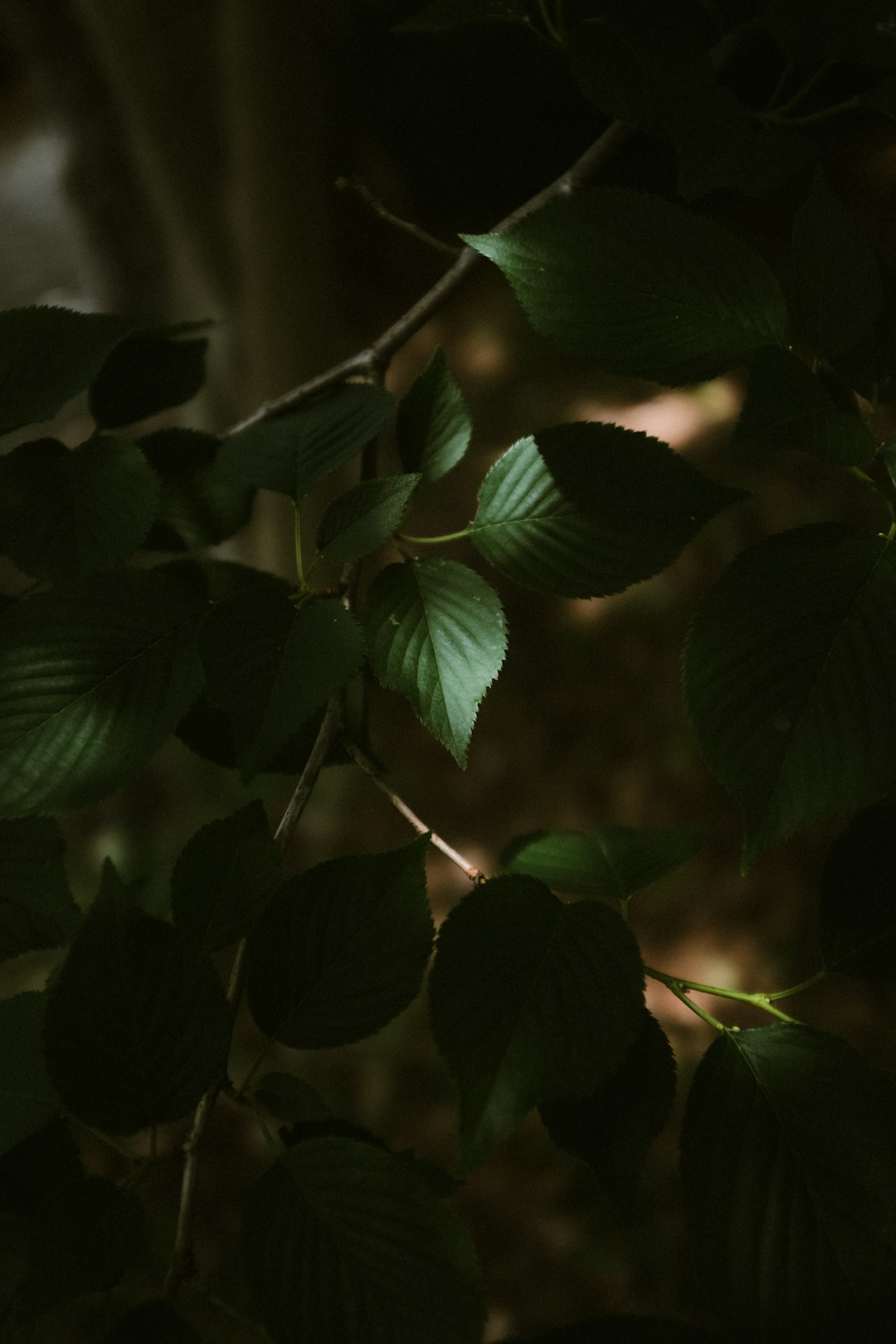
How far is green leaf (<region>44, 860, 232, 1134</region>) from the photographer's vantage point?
20.9 inches

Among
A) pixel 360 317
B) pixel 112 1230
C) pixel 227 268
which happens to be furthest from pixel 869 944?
pixel 360 317

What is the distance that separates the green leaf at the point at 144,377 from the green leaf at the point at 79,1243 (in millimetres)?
741

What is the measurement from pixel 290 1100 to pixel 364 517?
45 centimetres

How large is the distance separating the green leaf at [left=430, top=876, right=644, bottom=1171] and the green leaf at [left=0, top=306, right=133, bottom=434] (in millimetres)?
593

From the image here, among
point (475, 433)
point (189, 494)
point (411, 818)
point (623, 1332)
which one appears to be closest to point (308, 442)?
point (189, 494)

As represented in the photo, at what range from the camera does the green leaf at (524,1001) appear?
55 cm

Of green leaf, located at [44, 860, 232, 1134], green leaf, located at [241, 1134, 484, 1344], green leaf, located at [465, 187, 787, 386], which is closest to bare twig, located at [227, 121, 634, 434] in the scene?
green leaf, located at [465, 187, 787, 386]

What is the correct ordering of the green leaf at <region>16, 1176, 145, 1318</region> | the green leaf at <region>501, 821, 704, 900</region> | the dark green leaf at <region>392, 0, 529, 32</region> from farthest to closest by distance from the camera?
the dark green leaf at <region>392, 0, 529, 32</region>, the green leaf at <region>501, 821, 704, 900</region>, the green leaf at <region>16, 1176, 145, 1318</region>

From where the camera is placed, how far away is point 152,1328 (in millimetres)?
549

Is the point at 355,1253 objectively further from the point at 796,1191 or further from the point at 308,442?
the point at 308,442

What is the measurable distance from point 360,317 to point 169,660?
199 cm

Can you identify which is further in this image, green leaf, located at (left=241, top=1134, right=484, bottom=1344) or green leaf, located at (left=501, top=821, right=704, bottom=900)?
green leaf, located at (left=501, top=821, right=704, bottom=900)

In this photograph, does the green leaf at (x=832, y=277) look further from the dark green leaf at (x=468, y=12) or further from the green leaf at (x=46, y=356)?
the green leaf at (x=46, y=356)

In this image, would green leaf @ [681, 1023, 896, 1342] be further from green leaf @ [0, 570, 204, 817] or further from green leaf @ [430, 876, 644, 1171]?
green leaf @ [0, 570, 204, 817]
